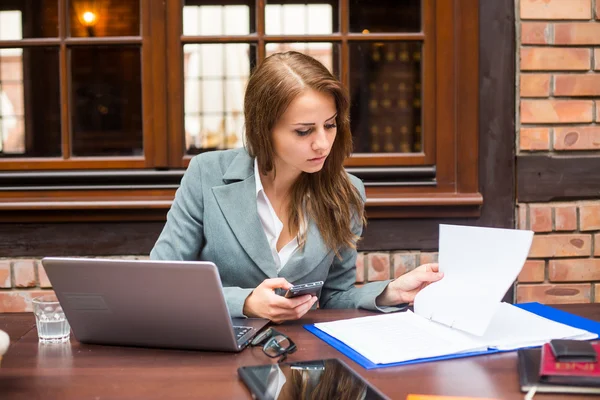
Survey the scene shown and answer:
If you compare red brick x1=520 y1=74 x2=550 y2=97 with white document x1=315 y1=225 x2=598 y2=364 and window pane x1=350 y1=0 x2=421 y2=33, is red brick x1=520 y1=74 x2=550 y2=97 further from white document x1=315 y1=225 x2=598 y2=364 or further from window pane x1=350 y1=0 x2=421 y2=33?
white document x1=315 y1=225 x2=598 y2=364

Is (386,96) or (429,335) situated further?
(386,96)

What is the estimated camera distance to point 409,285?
1574mm

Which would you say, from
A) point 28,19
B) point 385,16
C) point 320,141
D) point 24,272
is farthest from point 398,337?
point 28,19

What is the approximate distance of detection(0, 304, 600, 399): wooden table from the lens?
1.07 m

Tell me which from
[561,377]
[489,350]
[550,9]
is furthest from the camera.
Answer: [550,9]

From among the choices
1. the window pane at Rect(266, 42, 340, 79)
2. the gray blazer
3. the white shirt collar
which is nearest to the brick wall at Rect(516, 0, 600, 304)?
the window pane at Rect(266, 42, 340, 79)

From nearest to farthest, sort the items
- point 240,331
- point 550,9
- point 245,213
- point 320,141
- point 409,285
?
1. point 240,331
2. point 409,285
3. point 320,141
4. point 245,213
5. point 550,9

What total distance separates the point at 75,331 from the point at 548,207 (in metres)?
1.71

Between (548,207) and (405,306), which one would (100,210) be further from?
(548,207)

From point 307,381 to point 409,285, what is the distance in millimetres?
565

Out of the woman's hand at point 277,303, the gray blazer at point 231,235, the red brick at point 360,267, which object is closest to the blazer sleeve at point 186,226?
the gray blazer at point 231,235

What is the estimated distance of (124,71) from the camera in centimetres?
245

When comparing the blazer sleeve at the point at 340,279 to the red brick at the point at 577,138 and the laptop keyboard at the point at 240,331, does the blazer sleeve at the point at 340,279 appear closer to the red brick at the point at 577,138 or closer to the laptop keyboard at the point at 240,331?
the laptop keyboard at the point at 240,331

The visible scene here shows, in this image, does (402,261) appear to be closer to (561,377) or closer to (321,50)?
(321,50)
